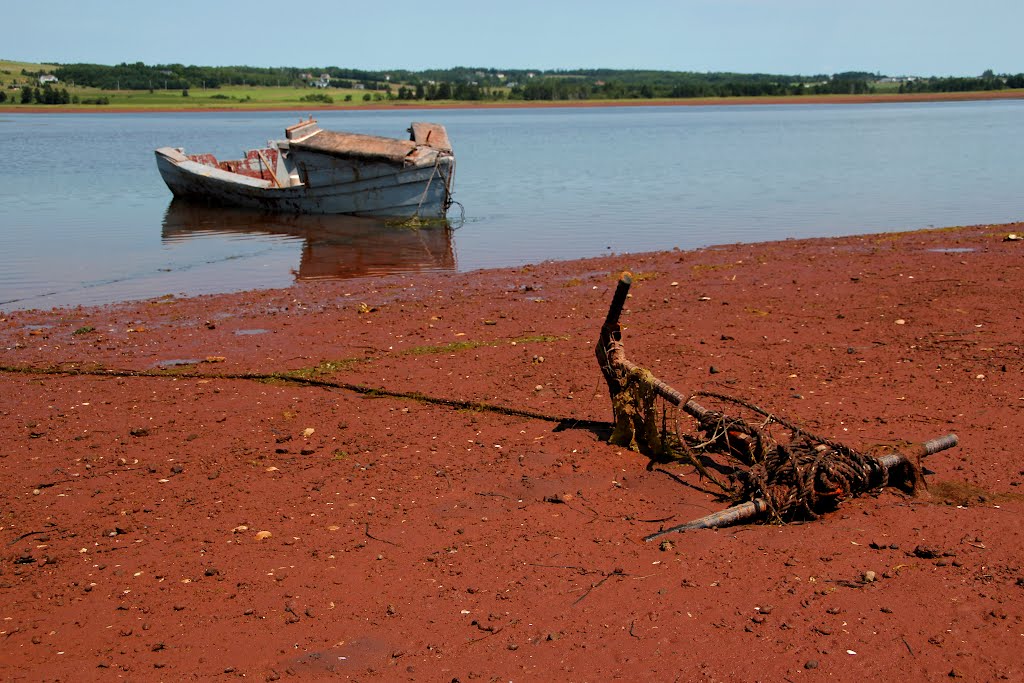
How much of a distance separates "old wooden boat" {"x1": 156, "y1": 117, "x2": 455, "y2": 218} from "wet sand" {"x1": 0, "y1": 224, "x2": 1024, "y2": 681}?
12533mm

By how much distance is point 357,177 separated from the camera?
22672mm

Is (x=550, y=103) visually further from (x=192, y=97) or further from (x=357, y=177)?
(x=357, y=177)

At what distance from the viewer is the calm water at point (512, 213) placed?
16766 mm

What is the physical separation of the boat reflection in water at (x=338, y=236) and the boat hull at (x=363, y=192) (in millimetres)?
298

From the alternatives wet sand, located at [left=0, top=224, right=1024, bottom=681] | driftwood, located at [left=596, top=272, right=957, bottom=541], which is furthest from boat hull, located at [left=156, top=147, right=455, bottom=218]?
driftwood, located at [left=596, top=272, right=957, bottom=541]

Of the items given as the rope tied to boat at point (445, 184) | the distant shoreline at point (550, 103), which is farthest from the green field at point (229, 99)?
the rope tied to boat at point (445, 184)

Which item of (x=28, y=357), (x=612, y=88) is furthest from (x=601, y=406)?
(x=612, y=88)

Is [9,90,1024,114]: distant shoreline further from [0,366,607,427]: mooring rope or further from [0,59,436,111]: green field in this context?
[0,366,607,427]: mooring rope

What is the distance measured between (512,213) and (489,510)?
60.1 ft

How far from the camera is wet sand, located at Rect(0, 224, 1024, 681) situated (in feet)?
13.8

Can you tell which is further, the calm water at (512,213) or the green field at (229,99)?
the green field at (229,99)

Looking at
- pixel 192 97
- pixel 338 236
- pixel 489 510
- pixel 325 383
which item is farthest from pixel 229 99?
pixel 489 510

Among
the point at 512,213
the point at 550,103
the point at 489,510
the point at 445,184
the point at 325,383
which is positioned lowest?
the point at 489,510

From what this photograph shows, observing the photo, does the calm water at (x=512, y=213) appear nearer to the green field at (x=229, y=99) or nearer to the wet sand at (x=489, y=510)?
the wet sand at (x=489, y=510)
